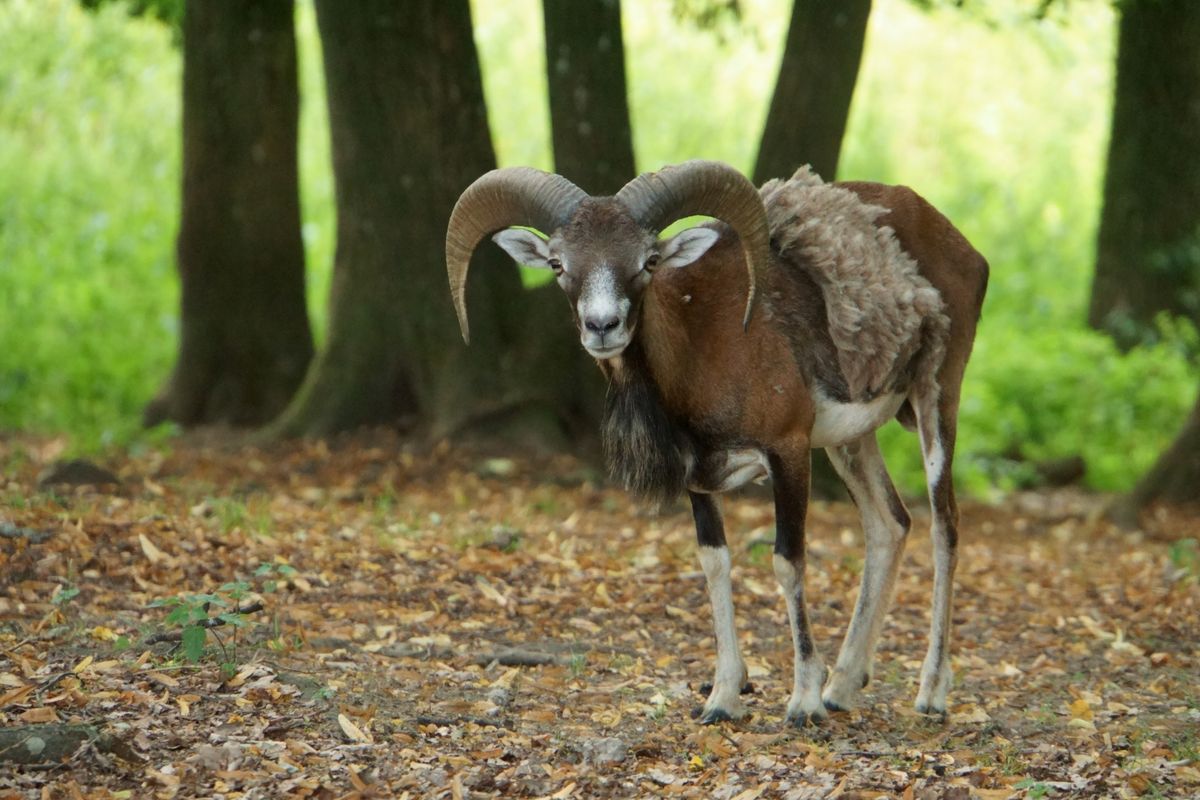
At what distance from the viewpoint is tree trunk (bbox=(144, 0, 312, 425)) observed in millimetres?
13750

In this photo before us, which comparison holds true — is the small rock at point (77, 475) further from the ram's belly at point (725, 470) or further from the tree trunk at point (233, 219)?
the ram's belly at point (725, 470)

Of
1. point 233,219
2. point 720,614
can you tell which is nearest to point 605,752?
point 720,614

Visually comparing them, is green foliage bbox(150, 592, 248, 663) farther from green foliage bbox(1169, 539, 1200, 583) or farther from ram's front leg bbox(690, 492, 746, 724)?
green foliage bbox(1169, 539, 1200, 583)

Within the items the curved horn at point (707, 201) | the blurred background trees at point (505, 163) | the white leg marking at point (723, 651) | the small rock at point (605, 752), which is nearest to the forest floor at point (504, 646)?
the small rock at point (605, 752)

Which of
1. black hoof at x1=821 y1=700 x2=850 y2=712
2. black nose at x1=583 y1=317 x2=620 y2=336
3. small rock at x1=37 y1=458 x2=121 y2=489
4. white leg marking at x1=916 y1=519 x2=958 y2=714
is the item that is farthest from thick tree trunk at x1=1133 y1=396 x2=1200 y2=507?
small rock at x1=37 y1=458 x2=121 y2=489

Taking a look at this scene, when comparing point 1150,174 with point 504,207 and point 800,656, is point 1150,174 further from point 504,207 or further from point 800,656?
point 504,207

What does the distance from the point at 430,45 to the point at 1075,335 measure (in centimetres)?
842

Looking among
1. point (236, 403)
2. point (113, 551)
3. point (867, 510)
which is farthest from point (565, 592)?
point (236, 403)

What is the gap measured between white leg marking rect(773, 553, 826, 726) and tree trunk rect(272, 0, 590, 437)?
5.39m

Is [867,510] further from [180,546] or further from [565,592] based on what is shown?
[180,546]

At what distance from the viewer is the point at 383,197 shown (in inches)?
472

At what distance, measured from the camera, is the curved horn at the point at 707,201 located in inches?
257

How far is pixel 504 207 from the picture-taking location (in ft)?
22.4

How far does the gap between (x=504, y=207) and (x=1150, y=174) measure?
1110 cm
